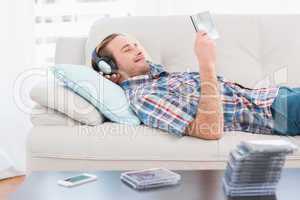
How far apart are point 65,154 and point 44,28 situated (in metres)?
1.22

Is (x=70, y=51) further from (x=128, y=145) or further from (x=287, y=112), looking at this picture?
(x=287, y=112)

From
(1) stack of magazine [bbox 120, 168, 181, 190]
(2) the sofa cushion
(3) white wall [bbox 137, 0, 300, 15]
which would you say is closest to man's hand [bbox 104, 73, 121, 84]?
(2) the sofa cushion

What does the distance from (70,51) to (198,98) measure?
30.5 inches

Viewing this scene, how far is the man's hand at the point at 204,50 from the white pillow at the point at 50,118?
531 millimetres

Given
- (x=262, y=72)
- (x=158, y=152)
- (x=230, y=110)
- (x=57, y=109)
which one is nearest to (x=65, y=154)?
(x=57, y=109)

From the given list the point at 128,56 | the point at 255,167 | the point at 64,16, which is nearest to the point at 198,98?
the point at 128,56

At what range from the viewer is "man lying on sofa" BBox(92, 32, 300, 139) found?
5.42 ft

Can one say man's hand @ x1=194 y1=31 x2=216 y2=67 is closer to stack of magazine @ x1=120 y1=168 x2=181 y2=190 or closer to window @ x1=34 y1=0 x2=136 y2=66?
stack of magazine @ x1=120 y1=168 x2=181 y2=190

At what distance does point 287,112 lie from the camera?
178cm

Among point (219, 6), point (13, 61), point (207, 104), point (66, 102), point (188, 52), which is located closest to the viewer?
point (207, 104)

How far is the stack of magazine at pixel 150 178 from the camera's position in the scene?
47.4 inches

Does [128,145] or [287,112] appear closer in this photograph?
[128,145]

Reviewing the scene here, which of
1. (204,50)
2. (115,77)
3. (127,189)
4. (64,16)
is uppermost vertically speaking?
(64,16)

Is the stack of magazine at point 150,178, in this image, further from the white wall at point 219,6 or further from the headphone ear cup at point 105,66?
the white wall at point 219,6
